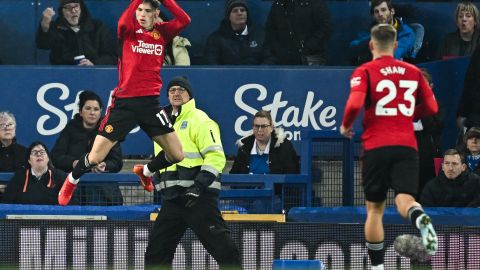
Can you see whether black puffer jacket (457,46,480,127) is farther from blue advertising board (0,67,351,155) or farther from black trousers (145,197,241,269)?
black trousers (145,197,241,269)

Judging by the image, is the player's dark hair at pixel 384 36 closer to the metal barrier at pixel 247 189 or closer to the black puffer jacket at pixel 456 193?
the metal barrier at pixel 247 189

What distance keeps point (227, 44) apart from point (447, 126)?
2.87m

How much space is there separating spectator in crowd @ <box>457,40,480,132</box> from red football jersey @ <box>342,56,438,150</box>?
5.24 metres

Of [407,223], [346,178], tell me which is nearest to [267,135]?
[346,178]

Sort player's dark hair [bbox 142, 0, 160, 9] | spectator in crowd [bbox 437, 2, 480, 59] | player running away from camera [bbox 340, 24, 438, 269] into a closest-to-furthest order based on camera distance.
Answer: player running away from camera [bbox 340, 24, 438, 269], player's dark hair [bbox 142, 0, 160, 9], spectator in crowd [bbox 437, 2, 480, 59]

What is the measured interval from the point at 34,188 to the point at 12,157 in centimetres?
117

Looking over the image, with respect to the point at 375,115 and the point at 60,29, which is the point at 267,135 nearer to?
the point at 60,29

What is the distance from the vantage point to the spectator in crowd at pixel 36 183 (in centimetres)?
1766

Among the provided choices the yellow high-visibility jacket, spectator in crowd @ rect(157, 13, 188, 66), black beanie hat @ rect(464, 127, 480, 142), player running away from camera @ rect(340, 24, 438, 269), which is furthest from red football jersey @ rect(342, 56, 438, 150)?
spectator in crowd @ rect(157, 13, 188, 66)

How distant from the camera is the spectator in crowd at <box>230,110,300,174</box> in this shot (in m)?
18.4

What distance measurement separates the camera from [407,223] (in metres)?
16.9

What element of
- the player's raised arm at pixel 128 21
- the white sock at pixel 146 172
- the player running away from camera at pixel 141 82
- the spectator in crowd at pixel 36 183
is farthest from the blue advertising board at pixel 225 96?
the player's raised arm at pixel 128 21

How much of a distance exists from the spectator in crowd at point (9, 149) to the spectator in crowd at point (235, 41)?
9.35ft

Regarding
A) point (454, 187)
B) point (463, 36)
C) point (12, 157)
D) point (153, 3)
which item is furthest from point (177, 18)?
point (463, 36)
